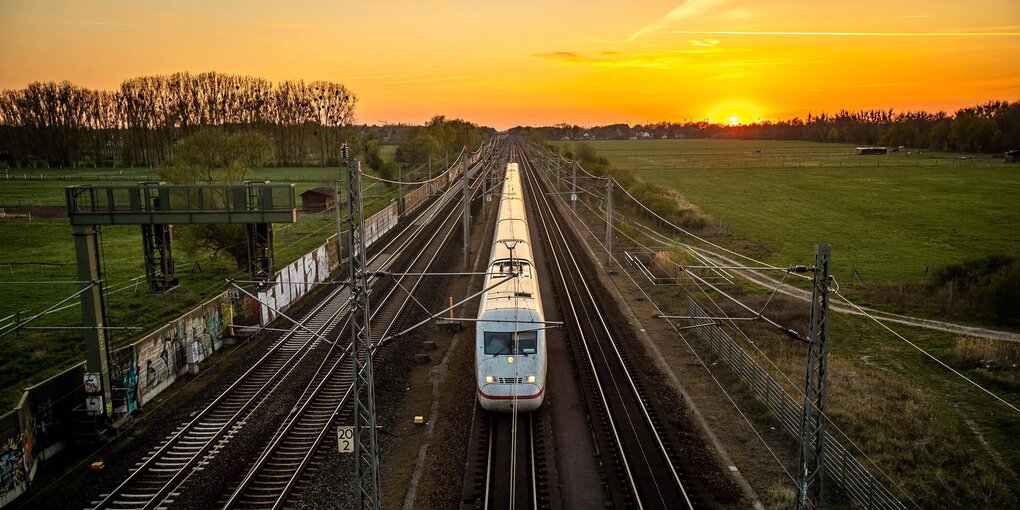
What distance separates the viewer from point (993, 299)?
30984mm

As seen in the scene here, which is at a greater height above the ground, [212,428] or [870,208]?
[870,208]

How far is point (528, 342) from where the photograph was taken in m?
19.1

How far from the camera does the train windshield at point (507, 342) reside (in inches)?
749

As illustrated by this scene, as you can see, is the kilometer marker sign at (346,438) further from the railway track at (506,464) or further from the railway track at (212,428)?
the railway track at (506,464)

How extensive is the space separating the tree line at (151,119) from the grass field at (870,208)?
6085cm

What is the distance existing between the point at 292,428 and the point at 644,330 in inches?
637

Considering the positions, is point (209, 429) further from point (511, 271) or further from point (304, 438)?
point (511, 271)

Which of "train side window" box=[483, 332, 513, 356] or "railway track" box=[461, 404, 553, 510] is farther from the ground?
"train side window" box=[483, 332, 513, 356]

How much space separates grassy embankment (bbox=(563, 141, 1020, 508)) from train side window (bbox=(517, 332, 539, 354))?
292 inches

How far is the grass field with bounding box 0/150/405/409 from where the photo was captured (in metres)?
26.4

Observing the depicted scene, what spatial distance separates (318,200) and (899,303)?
164ft

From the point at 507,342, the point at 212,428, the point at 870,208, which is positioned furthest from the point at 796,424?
the point at 870,208

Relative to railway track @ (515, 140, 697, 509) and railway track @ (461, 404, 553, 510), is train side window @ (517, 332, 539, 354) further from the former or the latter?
railway track @ (515, 140, 697, 509)

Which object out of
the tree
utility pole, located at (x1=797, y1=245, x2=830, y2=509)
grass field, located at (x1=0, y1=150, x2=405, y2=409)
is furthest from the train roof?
the tree
